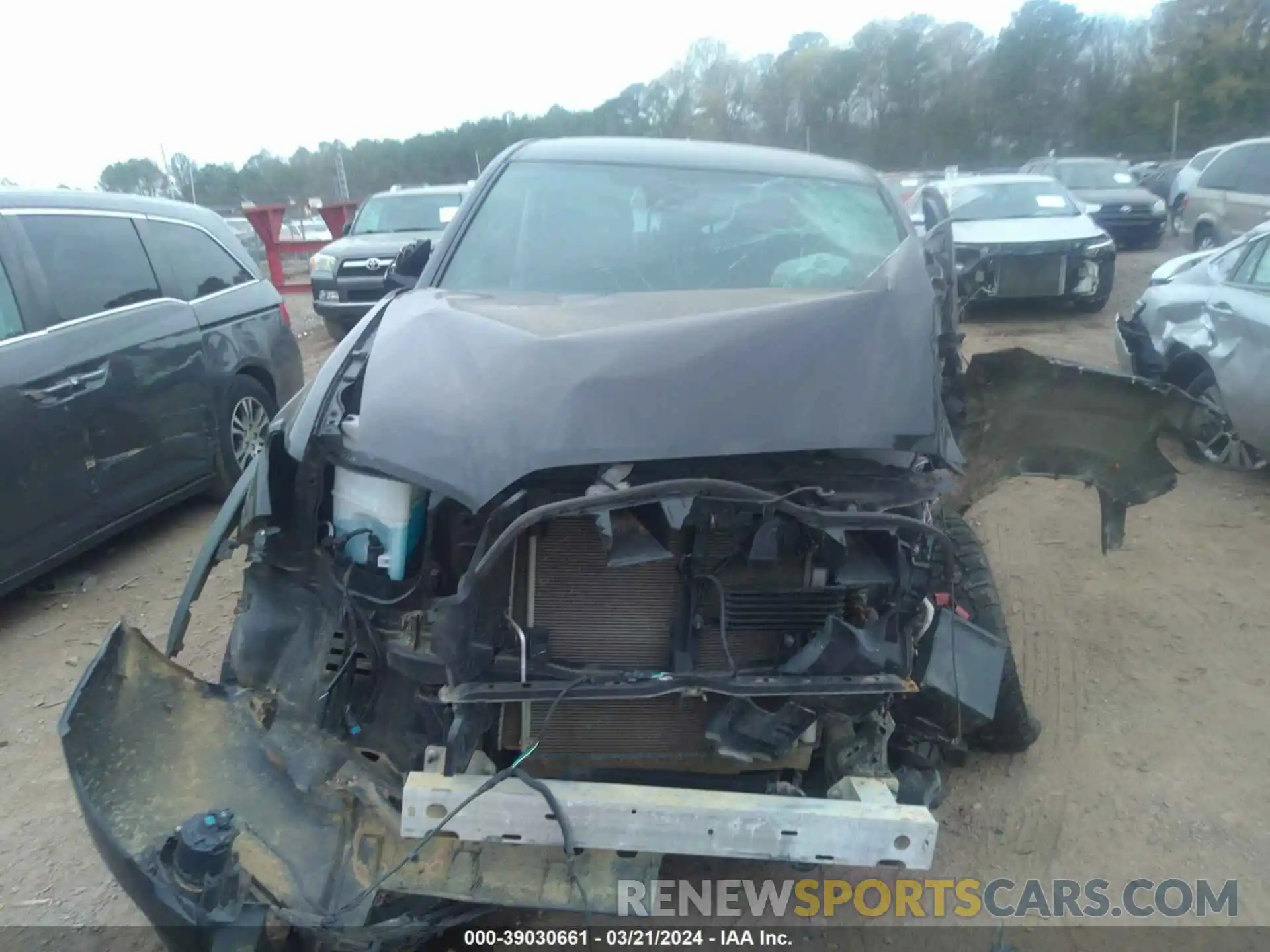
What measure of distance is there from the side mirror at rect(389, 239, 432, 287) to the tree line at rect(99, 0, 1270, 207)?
22.5 metres

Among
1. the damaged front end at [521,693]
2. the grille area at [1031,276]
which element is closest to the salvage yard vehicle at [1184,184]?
the grille area at [1031,276]

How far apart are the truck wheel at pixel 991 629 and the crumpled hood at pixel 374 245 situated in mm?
8259

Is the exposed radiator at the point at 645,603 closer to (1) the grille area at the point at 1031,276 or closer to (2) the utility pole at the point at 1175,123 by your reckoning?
(1) the grille area at the point at 1031,276

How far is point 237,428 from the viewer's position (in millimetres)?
5316

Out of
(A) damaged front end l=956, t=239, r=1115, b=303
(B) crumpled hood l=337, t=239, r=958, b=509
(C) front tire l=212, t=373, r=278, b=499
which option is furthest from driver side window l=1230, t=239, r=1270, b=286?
(C) front tire l=212, t=373, r=278, b=499

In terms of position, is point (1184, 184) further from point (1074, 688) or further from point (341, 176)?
point (341, 176)

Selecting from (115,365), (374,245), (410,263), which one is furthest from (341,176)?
(410,263)

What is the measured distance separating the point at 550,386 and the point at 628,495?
0.36m

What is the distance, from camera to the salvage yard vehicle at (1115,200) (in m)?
15.3

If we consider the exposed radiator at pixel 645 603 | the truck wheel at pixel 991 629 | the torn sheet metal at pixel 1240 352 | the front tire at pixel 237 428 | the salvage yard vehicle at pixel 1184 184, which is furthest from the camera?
the salvage yard vehicle at pixel 1184 184

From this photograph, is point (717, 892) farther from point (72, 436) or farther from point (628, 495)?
point (72, 436)

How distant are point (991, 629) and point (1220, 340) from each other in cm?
311

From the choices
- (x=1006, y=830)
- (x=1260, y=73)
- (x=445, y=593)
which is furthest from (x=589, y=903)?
(x=1260, y=73)

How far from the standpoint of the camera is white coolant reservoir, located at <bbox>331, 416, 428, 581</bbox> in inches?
89.1
